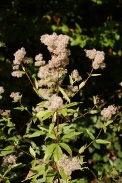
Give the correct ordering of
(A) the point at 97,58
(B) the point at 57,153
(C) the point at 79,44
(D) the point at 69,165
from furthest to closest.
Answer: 1. (C) the point at 79,44
2. (A) the point at 97,58
3. (D) the point at 69,165
4. (B) the point at 57,153

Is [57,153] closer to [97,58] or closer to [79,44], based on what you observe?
[97,58]

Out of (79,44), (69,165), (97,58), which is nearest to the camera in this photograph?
(69,165)

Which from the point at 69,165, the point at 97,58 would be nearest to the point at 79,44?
the point at 97,58

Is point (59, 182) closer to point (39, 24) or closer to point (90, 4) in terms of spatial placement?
point (39, 24)

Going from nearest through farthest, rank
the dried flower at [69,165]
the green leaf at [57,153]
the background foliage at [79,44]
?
the green leaf at [57,153] < the dried flower at [69,165] < the background foliage at [79,44]

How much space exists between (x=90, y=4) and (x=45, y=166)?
10.7 ft

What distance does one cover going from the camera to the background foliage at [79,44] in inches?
165

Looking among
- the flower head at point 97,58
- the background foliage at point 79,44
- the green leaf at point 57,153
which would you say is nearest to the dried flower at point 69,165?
the green leaf at point 57,153

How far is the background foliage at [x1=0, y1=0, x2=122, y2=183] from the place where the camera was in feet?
13.7

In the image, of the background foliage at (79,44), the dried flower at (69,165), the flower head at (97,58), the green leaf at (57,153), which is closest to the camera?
the green leaf at (57,153)

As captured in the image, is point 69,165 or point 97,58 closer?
point 69,165

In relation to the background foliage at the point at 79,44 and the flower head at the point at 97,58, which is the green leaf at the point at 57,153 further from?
the background foliage at the point at 79,44

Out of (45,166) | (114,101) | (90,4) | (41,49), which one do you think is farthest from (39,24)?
(45,166)

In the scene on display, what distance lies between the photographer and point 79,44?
411 centimetres
